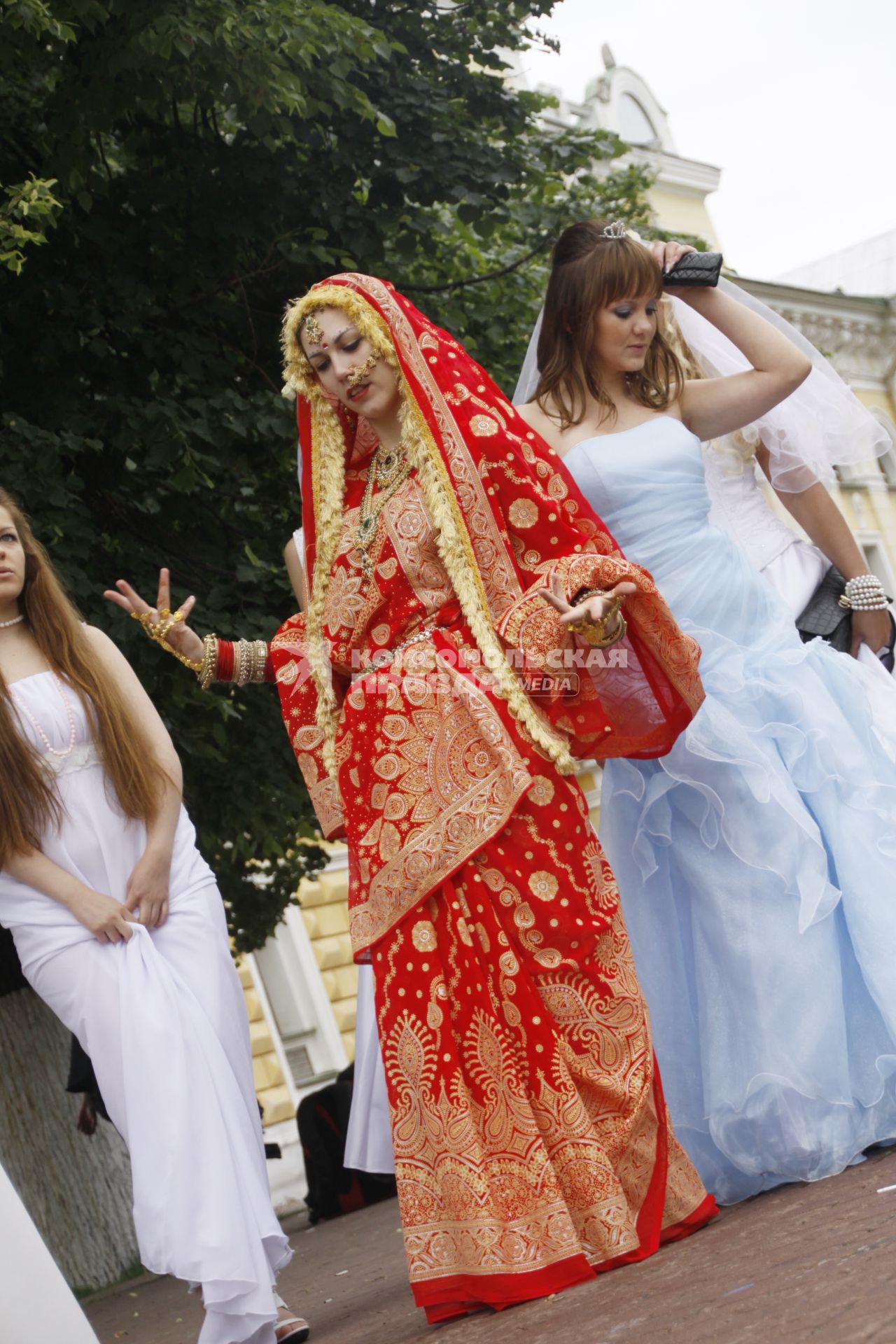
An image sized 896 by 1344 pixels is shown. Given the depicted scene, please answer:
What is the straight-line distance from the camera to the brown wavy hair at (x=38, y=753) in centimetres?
398

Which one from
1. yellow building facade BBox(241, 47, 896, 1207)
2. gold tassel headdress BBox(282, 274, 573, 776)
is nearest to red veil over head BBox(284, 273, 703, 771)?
gold tassel headdress BBox(282, 274, 573, 776)

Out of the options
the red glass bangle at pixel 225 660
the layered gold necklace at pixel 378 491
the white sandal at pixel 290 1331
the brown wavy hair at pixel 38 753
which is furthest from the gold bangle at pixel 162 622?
the white sandal at pixel 290 1331

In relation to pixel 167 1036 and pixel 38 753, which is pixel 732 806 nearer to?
pixel 167 1036

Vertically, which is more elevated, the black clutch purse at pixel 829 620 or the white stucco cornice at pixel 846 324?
the white stucco cornice at pixel 846 324

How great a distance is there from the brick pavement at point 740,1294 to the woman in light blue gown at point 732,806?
8.7 inches

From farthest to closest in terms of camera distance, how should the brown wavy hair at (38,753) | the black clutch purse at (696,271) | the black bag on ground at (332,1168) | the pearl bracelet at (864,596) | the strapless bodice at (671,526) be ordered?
→ the black bag on ground at (332,1168) → the pearl bracelet at (864,596) → the black clutch purse at (696,271) → the strapless bodice at (671,526) → the brown wavy hair at (38,753)

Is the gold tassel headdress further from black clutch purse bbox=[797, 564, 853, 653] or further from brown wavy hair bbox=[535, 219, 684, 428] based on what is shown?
black clutch purse bbox=[797, 564, 853, 653]


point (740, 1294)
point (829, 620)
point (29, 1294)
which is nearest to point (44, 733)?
point (29, 1294)

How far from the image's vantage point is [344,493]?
429cm

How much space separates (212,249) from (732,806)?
530 centimetres

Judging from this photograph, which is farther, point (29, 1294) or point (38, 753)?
point (38, 753)

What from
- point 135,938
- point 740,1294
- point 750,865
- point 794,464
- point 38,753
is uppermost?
point 794,464

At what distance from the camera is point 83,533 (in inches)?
293

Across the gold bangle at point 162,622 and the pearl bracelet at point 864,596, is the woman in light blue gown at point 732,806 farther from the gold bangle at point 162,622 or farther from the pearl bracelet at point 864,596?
the gold bangle at point 162,622
